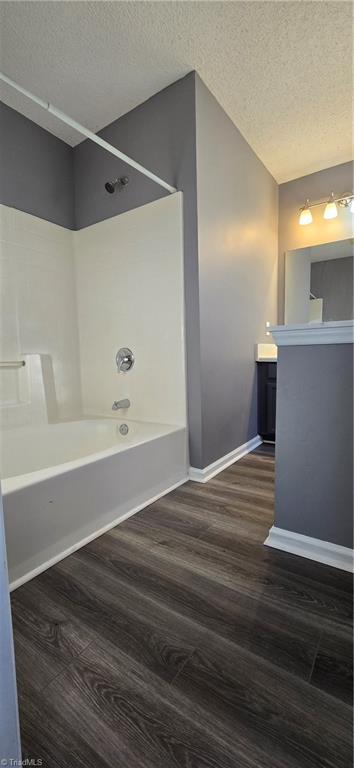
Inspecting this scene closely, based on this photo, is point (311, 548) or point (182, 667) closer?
point (182, 667)

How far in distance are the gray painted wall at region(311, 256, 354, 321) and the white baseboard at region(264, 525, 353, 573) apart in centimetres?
217

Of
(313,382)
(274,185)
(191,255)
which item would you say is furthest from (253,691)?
(274,185)

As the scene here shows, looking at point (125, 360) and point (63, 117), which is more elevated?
point (63, 117)

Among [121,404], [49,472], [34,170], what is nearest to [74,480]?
[49,472]

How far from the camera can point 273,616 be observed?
1.00 meters

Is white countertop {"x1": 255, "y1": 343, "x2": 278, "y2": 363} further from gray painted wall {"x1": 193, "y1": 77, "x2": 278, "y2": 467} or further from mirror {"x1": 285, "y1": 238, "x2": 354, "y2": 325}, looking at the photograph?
mirror {"x1": 285, "y1": 238, "x2": 354, "y2": 325}

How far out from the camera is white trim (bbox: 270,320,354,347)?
1114 mm

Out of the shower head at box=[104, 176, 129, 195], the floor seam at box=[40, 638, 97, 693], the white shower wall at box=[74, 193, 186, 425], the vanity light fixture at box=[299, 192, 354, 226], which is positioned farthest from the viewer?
the vanity light fixture at box=[299, 192, 354, 226]

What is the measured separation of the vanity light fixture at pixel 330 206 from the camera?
9.12 ft

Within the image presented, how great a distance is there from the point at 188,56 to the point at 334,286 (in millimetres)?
2040

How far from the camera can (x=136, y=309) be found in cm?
225

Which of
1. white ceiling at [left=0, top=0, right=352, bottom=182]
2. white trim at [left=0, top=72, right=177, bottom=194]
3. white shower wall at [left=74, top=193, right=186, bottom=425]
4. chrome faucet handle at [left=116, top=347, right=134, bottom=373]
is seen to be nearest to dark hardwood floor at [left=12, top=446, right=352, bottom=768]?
white shower wall at [left=74, top=193, right=186, bottom=425]

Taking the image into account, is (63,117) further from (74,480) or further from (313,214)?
(313,214)

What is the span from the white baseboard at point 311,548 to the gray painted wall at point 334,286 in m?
2.17
